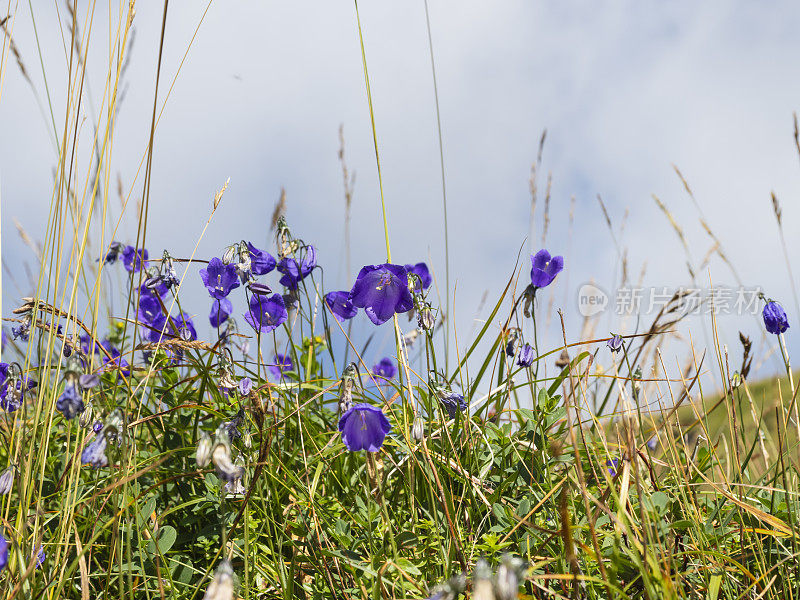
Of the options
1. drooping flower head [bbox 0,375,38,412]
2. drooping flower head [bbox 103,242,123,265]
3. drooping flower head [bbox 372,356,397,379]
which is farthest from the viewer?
drooping flower head [bbox 372,356,397,379]

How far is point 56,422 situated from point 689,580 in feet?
8.24

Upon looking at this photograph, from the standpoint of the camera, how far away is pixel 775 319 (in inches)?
96.7

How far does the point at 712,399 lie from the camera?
10406 mm

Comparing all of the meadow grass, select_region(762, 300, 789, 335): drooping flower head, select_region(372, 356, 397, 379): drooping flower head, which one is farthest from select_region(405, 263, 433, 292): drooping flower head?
select_region(372, 356, 397, 379): drooping flower head

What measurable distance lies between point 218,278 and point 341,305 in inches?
19.1

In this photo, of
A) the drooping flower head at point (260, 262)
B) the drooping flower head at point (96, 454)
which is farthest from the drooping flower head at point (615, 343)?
the drooping flower head at point (96, 454)

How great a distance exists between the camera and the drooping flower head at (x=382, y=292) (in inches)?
86.1

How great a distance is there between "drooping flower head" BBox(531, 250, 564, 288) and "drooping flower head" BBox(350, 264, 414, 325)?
1.64 feet

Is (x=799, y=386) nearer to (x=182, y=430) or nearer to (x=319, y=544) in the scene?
(x=319, y=544)

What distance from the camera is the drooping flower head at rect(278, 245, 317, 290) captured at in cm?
262

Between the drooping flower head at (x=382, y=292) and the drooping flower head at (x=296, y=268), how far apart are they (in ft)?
1.42

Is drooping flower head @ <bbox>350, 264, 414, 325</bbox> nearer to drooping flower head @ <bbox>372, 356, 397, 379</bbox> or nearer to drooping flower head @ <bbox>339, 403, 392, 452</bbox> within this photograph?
drooping flower head @ <bbox>339, 403, 392, 452</bbox>

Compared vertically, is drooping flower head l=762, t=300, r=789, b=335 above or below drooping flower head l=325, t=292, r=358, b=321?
below

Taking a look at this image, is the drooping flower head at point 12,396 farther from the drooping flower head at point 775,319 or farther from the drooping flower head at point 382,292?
the drooping flower head at point 775,319
